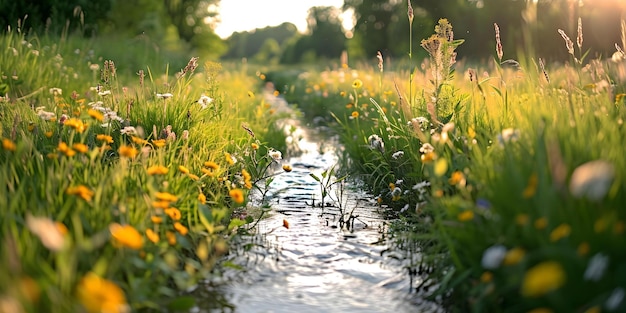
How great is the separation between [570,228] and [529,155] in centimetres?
62

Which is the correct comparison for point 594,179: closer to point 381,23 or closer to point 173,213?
point 173,213

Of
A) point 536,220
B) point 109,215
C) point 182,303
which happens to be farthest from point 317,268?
point 536,220

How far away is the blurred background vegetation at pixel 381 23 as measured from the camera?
11.8 metres

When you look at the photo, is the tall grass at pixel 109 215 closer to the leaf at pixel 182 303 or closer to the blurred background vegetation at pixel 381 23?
the leaf at pixel 182 303

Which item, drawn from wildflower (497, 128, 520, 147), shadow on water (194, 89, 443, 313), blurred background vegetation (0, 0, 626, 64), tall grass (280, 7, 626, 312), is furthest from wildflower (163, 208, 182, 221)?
blurred background vegetation (0, 0, 626, 64)

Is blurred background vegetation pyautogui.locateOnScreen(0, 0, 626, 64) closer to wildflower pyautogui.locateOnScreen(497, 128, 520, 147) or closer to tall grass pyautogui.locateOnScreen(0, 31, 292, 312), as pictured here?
wildflower pyautogui.locateOnScreen(497, 128, 520, 147)

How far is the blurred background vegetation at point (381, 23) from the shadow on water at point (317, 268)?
1.52m

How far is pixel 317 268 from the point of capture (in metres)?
3.13

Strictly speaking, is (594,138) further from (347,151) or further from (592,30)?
(592,30)

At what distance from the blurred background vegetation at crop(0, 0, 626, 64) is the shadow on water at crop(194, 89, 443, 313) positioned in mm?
1519

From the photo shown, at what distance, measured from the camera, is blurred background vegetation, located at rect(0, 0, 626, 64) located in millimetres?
11812

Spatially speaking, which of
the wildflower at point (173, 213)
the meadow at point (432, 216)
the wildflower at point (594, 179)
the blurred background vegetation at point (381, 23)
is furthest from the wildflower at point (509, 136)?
the wildflower at point (173, 213)

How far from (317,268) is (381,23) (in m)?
41.4

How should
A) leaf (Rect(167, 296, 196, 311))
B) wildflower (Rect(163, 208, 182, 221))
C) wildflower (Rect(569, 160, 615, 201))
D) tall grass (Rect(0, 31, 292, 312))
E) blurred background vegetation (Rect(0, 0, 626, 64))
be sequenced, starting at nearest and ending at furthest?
wildflower (Rect(569, 160, 615, 201)), tall grass (Rect(0, 31, 292, 312)), leaf (Rect(167, 296, 196, 311)), wildflower (Rect(163, 208, 182, 221)), blurred background vegetation (Rect(0, 0, 626, 64))
